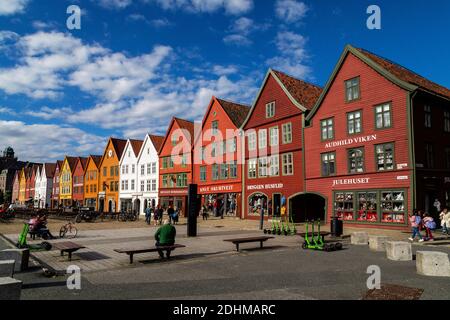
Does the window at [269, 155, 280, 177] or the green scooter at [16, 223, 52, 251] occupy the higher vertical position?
the window at [269, 155, 280, 177]

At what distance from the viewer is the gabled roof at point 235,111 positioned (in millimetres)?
41197

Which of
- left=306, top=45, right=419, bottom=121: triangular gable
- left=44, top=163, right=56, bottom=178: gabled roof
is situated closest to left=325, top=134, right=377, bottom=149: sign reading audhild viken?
left=306, top=45, right=419, bottom=121: triangular gable

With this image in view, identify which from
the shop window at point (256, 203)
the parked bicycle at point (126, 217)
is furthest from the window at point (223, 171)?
the parked bicycle at point (126, 217)

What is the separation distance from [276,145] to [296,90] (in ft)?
17.3

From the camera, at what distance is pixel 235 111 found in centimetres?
4322

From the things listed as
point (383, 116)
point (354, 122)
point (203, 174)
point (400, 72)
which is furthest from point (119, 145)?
point (383, 116)

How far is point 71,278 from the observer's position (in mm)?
9883

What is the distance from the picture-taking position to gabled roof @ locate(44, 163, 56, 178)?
93.2 meters

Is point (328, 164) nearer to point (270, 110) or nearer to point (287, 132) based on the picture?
point (287, 132)

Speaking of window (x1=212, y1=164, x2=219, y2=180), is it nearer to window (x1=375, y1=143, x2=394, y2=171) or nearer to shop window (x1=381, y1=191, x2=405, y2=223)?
window (x1=375, y1=143, x2=394, y2=171)

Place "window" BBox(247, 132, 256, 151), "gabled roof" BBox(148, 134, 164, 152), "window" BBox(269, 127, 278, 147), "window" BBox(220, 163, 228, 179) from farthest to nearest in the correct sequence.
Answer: "gabled roof" BBox(148, 134, 164, 152)
"window" BBox(220, 163, 228, 179)
"window" BBox(247, 132, 256, 151)
"window" BBox(269, 127, 278, 147)

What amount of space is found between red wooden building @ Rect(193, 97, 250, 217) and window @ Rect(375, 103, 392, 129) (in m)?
15.7
